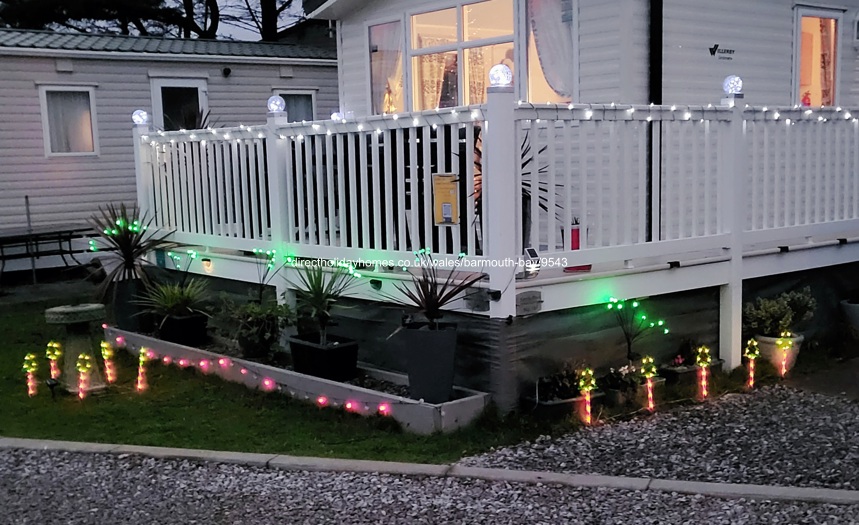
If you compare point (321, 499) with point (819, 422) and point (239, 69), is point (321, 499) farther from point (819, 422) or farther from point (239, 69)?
point (239, 69)

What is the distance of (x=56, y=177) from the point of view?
1220 centimetres

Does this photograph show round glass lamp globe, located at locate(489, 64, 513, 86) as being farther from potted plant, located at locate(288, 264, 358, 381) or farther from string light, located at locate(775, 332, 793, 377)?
string light, located at locate(775, 332, 793, 377)

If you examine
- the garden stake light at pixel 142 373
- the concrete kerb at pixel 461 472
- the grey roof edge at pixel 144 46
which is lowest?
the concrete kerb at pixel 461 472

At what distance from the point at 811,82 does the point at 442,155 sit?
16.9ft

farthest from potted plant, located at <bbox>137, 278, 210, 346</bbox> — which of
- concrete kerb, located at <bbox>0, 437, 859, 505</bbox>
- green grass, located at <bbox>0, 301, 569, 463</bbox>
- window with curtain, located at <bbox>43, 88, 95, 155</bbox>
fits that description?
window with curtain, located at <bbox>43, 88, 95, 155</bbox>

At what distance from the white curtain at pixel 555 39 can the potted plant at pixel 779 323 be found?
2.41 m

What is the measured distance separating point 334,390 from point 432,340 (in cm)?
87

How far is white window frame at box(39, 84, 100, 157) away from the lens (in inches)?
472

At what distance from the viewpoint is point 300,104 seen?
14531 millimetres

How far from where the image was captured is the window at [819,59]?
838 cm

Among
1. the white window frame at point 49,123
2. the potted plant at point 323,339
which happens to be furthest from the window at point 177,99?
the potted plant at point 323,339

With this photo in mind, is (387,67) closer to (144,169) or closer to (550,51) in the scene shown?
(550,51)

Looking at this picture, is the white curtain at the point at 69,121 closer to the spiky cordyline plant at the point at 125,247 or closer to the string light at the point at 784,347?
the spiky cordyline plant at the point at 125,247

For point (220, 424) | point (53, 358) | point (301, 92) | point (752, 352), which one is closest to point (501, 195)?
point (220, 424)
